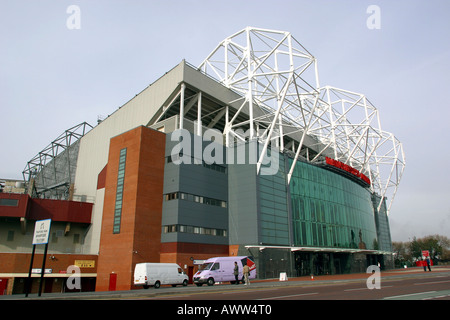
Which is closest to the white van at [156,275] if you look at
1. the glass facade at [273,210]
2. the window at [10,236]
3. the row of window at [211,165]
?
the glass facade at [273,210]

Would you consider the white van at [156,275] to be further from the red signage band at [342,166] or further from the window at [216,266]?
the red signage band at [342,166]

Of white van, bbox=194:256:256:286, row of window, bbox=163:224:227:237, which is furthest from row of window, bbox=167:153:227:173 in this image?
white van, bbox=194:256:256:286

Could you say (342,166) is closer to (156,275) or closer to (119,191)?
(119,191)

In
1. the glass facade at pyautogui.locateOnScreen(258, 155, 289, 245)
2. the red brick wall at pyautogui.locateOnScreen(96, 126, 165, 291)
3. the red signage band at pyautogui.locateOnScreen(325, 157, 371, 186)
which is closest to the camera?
the red brick wall at pyautogui.locateOnScreen(96, 126, 165, 291)

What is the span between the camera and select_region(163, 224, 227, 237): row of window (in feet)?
130

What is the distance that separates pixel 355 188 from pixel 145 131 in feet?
147

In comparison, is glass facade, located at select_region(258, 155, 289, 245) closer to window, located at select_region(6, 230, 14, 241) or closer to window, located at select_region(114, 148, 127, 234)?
window, located at select_region(114, 148, 127, 234)

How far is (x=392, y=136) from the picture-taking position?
77.2 meters

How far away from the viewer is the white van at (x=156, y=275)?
30.6 metres

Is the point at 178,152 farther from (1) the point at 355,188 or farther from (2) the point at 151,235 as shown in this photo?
(1) the point at 355,188
